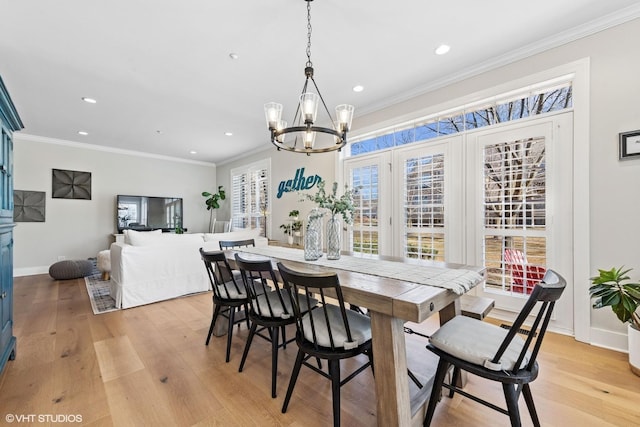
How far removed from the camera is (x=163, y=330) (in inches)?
109

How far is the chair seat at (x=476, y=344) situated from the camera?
1229 mm

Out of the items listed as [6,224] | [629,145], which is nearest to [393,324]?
[629,145]

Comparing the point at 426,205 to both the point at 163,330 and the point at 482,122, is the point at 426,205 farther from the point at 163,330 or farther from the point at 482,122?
the point at 163,330

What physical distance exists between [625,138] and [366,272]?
2.48 metres

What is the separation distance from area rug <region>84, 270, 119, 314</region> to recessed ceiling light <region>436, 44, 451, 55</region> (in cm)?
472

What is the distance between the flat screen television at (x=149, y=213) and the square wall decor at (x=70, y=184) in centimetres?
63

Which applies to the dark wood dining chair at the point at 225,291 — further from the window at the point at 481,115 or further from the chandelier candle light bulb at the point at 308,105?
the window at the point at 481,115

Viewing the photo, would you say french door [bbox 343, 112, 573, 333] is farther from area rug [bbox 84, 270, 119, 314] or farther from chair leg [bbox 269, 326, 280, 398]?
area rug [bbox 84, 270, 119, 314]

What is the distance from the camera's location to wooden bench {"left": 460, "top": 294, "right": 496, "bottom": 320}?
5.79ft

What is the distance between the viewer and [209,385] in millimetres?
1883

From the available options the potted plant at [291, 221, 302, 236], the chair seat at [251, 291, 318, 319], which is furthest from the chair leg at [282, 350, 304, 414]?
the potted plant at [291, 221, 302, 236]

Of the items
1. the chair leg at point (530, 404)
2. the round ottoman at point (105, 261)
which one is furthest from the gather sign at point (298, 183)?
the chair leg at point (530, 404)

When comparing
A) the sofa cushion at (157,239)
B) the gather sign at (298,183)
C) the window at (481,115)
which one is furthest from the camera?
the gather sign at (298,183)

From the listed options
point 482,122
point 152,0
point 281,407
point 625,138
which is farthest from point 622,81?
point 152,0
